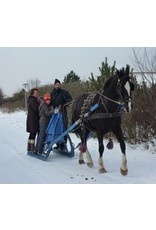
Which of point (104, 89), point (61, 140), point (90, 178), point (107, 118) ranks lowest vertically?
point (90, 178)

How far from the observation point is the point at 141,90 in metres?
8.66

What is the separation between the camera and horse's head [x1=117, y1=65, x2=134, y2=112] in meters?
5.76

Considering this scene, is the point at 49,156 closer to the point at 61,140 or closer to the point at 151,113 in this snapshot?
the point at 61,140

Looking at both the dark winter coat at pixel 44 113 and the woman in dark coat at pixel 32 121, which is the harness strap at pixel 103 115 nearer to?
the dark winter coat at pixel 44 113

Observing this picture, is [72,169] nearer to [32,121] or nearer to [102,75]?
[32,121]

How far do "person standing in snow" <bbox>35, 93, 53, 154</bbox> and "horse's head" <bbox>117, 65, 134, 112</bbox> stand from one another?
96.4 inches

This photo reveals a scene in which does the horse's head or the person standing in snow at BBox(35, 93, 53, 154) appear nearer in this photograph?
the horse's head

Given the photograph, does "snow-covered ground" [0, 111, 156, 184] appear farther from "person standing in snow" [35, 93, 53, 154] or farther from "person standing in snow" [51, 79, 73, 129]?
"person standing in snow" [51, 79, 73, 129]

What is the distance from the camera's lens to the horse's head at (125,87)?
5762mm

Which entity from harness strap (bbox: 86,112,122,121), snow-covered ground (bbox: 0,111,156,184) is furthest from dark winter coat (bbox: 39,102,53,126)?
harness strap (bbox: 86,112,122,121)

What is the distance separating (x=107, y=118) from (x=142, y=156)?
192 cm

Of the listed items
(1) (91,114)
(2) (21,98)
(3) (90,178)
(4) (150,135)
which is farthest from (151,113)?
(2) (21,98)

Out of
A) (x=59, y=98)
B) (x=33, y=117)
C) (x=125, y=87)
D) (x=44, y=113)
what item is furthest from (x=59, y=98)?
(x=125, y=87)

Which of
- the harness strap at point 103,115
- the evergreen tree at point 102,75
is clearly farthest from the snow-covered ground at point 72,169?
the evergreen tree at point 102,75
